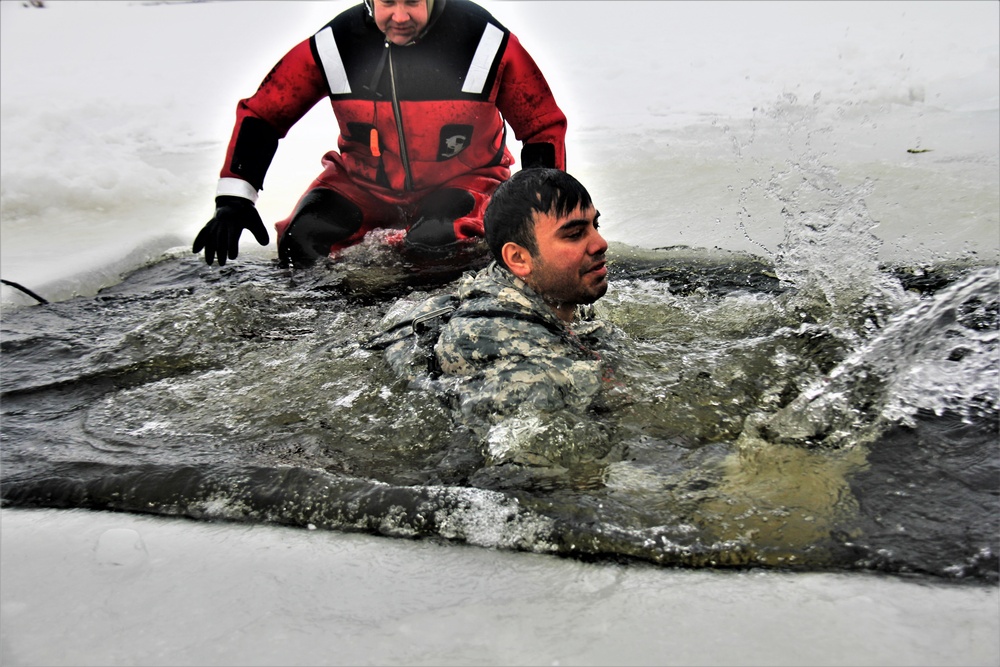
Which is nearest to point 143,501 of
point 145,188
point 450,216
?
point 450,216

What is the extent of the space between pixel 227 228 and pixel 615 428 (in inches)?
80.3

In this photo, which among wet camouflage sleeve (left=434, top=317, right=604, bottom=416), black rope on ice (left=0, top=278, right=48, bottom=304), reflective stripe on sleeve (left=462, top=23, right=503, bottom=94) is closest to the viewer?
→ wet camouflage sleeve (left=434, top=317, right=604, bottom=416)

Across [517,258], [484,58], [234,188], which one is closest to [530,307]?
[517,258]

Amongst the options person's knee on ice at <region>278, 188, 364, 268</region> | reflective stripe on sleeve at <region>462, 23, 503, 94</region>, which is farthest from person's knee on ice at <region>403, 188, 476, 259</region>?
reflective stripe on sleeve at <region>462, 23, 503, 94</region>

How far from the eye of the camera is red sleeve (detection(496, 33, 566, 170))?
142 inches

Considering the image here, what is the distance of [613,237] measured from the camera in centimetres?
418

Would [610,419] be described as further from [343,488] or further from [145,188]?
[145,188]

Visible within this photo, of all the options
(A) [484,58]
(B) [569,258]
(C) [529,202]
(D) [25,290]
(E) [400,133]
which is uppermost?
(A) [484,58]

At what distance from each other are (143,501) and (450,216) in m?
2.02

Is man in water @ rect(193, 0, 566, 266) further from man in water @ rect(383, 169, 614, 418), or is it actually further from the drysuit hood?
man in water @ rect(383, 169, 614, 418)

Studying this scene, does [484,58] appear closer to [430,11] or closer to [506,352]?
[430,11]

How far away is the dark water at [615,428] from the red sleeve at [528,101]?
0.68 meters

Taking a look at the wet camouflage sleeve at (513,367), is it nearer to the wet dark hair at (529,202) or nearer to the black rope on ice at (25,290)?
the wet dark hair at (529,202)

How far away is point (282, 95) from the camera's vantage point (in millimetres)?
3754
